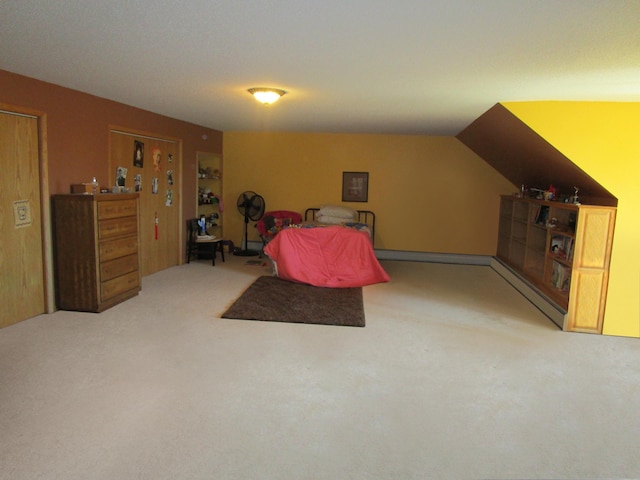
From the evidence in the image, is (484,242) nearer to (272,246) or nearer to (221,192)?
(272,246)

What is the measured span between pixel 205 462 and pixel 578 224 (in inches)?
160

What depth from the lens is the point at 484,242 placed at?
26.5 ft

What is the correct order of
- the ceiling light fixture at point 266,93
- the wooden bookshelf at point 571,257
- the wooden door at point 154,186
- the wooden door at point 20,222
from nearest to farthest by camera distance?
the wooden door at point 20,222 < the ceiling light fixture at point 266,93 < the wooden bookshelf at point 571,257 < the wooden door at point 154,186

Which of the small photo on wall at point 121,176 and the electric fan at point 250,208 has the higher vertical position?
the small photo on wall at point 121,176

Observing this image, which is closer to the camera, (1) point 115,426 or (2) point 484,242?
(1) point 115,426

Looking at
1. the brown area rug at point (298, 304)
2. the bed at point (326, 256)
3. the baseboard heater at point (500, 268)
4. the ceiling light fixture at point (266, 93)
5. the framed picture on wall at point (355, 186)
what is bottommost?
the brown area rug at point (298, 304)

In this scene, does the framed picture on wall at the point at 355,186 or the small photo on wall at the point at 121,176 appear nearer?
the small photo on wall at the point at 121,176

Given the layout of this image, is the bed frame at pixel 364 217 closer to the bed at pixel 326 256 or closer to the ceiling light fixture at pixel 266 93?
the bed at pixel 326 256

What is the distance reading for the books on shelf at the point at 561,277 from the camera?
16.1 feet

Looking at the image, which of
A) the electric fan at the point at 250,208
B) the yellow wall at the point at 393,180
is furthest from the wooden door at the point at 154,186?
the yellow wall at the point at 393,180

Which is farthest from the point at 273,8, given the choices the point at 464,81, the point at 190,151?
the point at 190,151

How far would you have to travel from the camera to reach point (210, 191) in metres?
8.24

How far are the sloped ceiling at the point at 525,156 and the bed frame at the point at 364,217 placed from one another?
6.89 feet

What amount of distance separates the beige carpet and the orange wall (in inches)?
60.9
